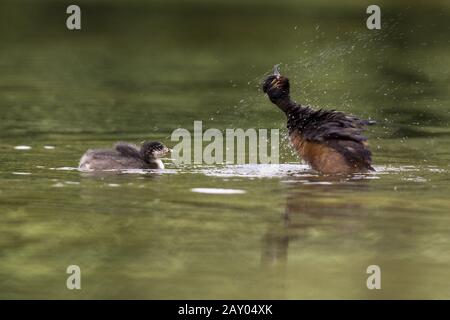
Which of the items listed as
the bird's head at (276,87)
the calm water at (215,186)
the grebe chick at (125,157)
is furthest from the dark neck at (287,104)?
the grebe chick at (125,157)

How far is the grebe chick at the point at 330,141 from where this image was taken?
10.5 metres

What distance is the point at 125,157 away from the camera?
1098 centimetres

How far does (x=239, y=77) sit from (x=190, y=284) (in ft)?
44.4

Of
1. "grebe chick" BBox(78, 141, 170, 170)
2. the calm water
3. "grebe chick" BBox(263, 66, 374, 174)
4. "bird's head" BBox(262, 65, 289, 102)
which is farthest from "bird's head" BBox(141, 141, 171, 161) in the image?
"grebe chick" BBox(263, 66, 374, 174)

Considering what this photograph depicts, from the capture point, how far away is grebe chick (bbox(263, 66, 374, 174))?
34.5ft

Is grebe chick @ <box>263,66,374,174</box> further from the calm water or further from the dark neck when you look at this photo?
the calm water

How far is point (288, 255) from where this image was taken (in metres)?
7.35

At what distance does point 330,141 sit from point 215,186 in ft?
4.29

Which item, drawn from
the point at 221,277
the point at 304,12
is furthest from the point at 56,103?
the point at 304,12

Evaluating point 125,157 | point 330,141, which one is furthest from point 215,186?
point 125,157

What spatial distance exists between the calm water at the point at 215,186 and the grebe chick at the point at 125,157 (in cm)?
23

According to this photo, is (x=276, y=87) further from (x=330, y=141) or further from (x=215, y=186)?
(x=215, y=186)

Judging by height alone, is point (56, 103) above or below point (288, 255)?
above
